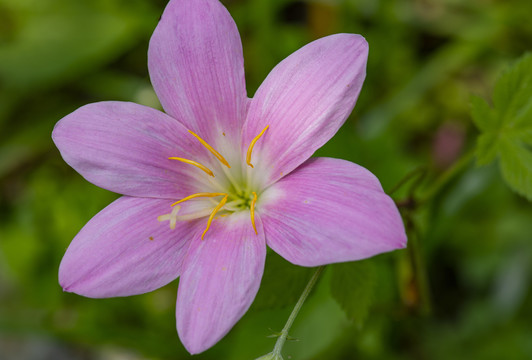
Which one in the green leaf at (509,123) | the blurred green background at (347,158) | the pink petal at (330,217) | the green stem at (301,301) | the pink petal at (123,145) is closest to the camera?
the pink petal at (330,217)

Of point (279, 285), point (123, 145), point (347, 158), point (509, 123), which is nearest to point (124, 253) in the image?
point (123, 145)

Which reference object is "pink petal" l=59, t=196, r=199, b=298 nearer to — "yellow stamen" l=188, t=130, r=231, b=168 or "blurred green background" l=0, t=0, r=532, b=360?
"yellow stamen" l=188, t=130, r=231, b=168

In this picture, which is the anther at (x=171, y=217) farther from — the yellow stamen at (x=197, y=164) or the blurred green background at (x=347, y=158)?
the blurred green background at (x=347, y=158)

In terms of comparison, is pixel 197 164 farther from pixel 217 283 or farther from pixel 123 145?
pixel 217 283

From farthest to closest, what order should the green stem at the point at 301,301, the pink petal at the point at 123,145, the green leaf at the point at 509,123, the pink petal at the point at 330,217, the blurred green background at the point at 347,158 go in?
1. the blurred green background at the point at 347,158
2. the green leaf at the point at 509,123
3. the pink petal at the point at 123,145
4. the green stem at the point at 301,301
5. the pink petal at the point at 330,217

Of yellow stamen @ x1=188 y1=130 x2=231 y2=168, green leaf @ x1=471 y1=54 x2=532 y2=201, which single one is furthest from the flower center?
green leaf @ x1=471 y1=54 x2=532 y2=201

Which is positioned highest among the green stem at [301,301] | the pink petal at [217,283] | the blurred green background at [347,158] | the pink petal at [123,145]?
the pink petal at [123,145]

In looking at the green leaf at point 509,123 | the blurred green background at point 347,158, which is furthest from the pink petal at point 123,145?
the green leaf at point 509,123
